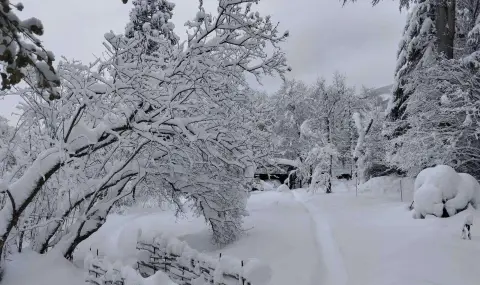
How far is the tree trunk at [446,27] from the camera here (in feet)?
52.6

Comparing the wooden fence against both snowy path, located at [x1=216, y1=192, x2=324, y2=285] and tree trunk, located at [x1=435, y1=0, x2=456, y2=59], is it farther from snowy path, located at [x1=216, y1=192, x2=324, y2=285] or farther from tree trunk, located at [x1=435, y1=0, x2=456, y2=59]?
tree trunk, located at [x1=435, y1=0, x2=456, y2=59]

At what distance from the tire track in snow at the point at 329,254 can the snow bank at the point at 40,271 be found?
17.1ft

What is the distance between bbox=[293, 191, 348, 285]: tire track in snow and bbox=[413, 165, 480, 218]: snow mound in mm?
3035

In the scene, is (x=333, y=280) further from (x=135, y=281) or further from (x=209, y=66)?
(x=209, y=66)

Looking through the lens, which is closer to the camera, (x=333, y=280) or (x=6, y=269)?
(x=6, y=269)

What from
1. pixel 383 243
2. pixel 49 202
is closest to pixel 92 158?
pixel 49 202

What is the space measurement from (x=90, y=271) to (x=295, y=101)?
124 ft

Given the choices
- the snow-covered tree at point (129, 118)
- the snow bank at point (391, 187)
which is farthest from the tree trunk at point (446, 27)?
the snow-covered tree at point (129, 118)

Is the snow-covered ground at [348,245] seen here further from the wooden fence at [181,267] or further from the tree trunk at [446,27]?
the tree trunk at [446,27]

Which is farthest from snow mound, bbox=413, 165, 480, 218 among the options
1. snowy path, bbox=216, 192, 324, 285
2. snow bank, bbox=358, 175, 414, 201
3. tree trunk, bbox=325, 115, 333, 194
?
tree trunk, bbox=325, 115, 333, 194

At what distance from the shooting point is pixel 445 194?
39.3ft

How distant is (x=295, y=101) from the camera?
44250mm

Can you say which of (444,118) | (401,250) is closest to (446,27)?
(444,118)

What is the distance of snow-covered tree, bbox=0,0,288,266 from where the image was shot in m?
6.79
